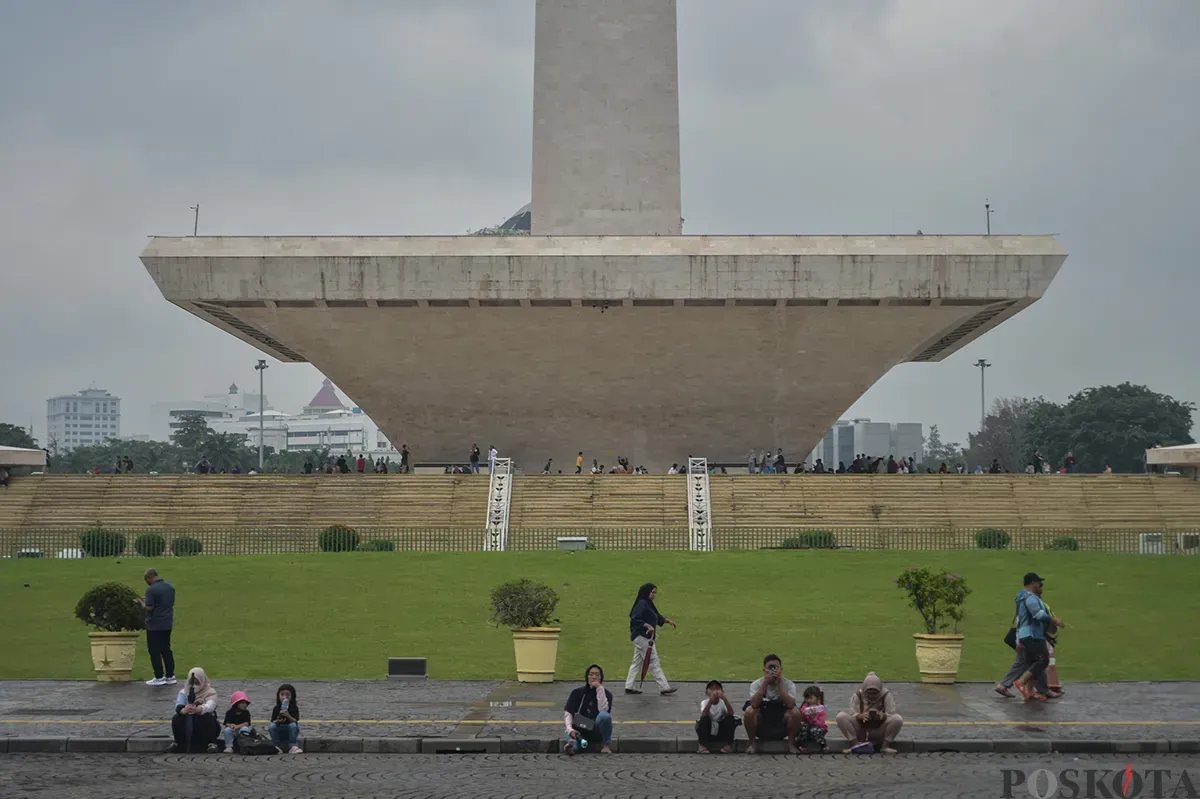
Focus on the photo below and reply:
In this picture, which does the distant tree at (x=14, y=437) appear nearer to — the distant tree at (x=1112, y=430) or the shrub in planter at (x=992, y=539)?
the distant tree at (x=1112, y=430)

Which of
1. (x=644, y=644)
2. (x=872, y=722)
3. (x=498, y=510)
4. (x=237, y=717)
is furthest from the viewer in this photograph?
(x=498, y=510)

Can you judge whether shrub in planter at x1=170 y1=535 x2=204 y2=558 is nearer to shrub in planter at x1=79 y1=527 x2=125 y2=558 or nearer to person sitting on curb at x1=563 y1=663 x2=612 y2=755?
shrub in planter at x1=79 y1=527 x2=125 y2=558

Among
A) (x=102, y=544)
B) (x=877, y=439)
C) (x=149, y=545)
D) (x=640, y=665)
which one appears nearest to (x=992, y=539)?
(x=640, y=665)

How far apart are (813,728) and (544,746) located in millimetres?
1989

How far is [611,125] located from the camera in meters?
38.0

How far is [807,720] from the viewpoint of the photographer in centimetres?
1059

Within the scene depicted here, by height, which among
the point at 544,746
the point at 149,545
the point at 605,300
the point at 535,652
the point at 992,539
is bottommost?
the point at 544,746

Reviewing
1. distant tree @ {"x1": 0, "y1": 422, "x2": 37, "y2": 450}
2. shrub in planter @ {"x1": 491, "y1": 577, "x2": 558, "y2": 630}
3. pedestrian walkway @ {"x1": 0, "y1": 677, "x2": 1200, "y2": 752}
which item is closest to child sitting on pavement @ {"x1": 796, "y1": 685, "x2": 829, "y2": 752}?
pedestrian walkway @ {"x1": 0, "y1": 677, "x2": 1200, "y2": 752}

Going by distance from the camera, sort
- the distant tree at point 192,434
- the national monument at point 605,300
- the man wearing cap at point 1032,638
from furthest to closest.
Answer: the distant tree at point 192,434 → the national monument at point 605,300 → the man wearing cap at point 1032,638

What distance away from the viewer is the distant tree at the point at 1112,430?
222 ft

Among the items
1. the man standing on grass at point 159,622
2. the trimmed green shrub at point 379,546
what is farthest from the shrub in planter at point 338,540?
the man standing on grass at point 159,622

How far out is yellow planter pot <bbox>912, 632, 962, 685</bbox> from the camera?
1388 cm

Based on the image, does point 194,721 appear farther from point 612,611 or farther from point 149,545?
point 149,545

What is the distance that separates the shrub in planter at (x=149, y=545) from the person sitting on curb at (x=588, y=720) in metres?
17.4
